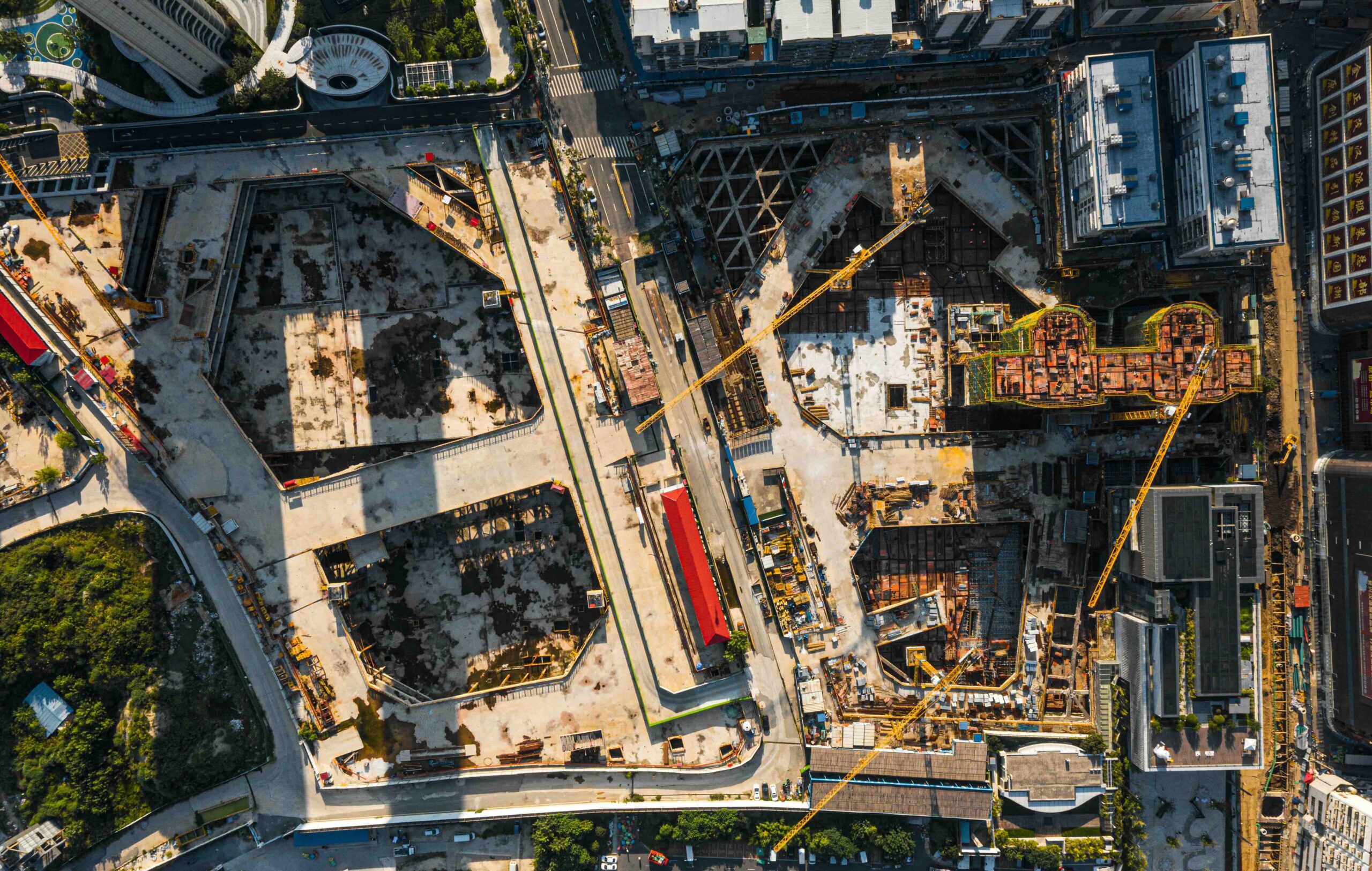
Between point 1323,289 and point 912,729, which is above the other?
point 1323,289

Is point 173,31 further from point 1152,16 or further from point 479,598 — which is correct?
point 1152,16

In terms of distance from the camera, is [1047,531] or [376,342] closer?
[1047,531]

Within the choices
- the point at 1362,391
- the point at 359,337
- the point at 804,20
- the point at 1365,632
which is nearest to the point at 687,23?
the point at 804,20

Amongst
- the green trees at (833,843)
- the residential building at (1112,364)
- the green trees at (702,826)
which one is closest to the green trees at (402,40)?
the residential building at (1112,364)

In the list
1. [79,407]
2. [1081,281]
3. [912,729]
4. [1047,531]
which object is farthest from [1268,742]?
[79,407]

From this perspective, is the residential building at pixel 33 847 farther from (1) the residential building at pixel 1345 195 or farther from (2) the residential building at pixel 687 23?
(1) the residential building at pixel 1345 195

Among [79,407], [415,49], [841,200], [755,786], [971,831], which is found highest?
[415,49]

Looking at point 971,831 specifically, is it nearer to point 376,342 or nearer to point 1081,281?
point 1081,281
